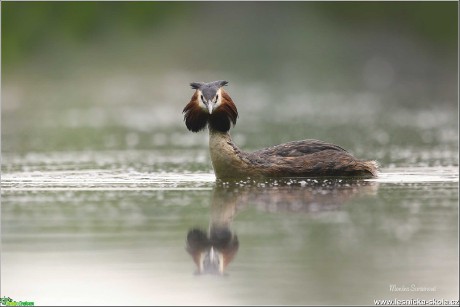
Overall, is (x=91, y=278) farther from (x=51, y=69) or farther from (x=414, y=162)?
(x=51, y=69)

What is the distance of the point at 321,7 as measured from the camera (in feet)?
161

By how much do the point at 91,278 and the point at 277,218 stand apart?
3254mm

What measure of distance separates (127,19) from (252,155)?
2958cm

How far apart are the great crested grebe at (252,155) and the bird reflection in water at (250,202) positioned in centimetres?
22

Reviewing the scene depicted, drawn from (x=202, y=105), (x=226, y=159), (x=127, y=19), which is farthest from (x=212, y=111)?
(x=127, y=19)

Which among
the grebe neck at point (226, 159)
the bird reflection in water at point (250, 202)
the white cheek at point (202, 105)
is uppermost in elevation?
the white cheek at point (202, 105)

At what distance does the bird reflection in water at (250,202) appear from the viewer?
450 inches

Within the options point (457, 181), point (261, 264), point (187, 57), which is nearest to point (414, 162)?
point (457, 181)

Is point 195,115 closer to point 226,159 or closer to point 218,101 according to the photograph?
point 218,101

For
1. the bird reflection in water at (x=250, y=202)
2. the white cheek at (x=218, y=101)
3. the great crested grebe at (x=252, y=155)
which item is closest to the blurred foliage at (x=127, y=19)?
the great crested grebe at (x=252, y=155)

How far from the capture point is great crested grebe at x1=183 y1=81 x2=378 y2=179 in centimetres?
1619

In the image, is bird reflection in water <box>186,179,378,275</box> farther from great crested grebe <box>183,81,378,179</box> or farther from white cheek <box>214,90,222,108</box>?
white cheek <box>214,90,222,108</box>

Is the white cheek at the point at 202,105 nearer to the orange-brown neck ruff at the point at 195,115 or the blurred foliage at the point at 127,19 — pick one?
the orange-brown neck ruff at the point at 195,115

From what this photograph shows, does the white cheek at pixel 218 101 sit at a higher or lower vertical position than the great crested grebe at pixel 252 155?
higher
